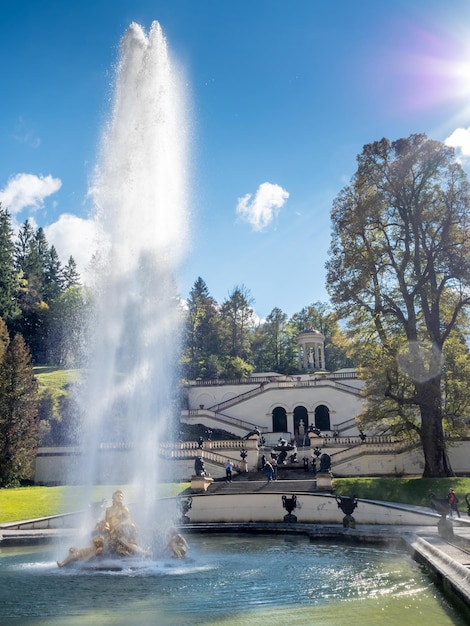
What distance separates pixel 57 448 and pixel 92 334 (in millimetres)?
18465

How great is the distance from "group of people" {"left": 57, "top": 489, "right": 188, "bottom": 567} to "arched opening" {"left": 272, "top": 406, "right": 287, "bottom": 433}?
3905 centimetres

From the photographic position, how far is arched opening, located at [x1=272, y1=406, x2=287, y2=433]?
174 ft

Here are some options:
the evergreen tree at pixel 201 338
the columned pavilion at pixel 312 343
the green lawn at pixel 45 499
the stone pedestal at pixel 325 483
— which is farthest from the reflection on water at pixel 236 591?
the evergreen tree at pixel 201 338

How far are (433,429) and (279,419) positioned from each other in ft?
93.2

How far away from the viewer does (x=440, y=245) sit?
26.5 m

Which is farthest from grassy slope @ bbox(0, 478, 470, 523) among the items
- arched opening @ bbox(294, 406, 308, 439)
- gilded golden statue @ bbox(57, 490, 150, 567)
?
arched opening @ bbox(294, 406, 308, 439)

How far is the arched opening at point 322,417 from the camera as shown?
5222 centimetres

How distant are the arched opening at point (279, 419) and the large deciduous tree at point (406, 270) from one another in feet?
80.3

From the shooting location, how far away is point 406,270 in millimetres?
29188

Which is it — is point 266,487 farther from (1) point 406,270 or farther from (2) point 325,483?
(1) point 406,270

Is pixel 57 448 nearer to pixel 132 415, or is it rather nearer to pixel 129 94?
pixel 132 415

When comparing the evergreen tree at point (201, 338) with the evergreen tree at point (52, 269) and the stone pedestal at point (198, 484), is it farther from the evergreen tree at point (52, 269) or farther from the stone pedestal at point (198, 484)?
the stone pedestal at point (198, 484)

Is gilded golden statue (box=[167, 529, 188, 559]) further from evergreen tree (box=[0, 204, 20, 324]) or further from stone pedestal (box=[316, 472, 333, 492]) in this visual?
evergreen tree (box=[0, 204, 20, 324])

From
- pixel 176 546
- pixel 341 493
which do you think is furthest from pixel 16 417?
pixel 176 546
